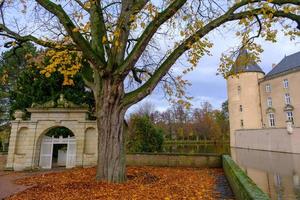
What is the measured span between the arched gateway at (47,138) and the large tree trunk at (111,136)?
557cm

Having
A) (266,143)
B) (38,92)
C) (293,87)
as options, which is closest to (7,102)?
(38,92)

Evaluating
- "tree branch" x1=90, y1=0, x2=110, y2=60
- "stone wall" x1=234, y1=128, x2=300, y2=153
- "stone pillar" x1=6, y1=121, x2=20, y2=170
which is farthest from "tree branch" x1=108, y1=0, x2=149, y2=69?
"stone wall" x1=234, y1=128, x2=300, y2=153

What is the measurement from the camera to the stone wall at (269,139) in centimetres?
2671

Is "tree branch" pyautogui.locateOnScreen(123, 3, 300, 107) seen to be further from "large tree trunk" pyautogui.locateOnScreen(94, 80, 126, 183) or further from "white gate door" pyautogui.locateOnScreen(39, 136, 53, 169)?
"white gate door" pyautogui.locateOnScreen(39, 136, 53, 169)

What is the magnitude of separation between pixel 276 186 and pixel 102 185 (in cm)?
703

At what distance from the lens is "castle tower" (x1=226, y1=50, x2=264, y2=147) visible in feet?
130

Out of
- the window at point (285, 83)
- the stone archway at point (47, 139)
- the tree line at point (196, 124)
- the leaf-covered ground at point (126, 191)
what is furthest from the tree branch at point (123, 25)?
the tree line at point (196, 124)

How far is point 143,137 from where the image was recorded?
15.5 meters

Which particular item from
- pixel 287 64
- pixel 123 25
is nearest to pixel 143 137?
pixel 123 25

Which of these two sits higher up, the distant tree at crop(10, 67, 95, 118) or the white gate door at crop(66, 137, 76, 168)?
the distant tree at crop(10, 67, 95, 118)

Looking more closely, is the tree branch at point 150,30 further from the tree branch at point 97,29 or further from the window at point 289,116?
A: the window at point 289,116

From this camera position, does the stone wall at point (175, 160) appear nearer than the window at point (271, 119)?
Yes

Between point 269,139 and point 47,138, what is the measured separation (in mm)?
26946

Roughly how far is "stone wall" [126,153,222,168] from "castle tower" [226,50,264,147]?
94.1 ft
